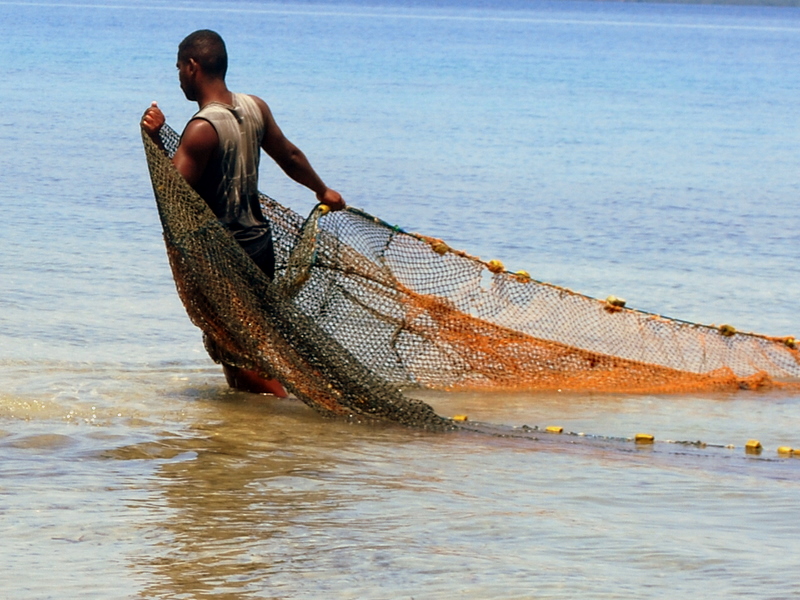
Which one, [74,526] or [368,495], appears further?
[368,495]

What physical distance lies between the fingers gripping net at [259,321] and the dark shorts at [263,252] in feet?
0.60

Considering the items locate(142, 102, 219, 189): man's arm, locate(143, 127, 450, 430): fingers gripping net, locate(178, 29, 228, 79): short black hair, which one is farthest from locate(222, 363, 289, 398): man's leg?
locate(178, 29, 228, 79): short black hair

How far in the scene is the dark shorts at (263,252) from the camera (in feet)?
18.3

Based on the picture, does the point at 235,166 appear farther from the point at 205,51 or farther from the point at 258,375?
the point at 258,375

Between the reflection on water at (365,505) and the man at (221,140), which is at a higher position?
the man at (221,140)

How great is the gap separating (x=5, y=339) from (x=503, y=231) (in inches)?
231

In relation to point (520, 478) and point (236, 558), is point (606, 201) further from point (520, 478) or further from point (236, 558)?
point (236, 558)

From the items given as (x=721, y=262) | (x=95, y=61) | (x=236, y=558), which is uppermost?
(x=95, y=61)

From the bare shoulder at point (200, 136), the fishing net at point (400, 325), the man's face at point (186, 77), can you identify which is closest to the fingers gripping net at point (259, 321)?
the fishing net at point (400, 325)

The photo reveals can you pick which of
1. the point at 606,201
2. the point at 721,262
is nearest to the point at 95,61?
the point at 606,201

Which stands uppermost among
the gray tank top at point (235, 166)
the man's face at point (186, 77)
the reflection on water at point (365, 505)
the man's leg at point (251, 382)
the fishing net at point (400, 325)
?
the man's face at point (186, 77)

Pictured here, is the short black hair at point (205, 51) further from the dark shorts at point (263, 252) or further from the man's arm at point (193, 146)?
the dark shorts at point (263, 252)

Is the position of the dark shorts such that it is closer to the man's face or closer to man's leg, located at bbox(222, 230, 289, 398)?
man's leg, located at bbox(222, 230, 289, 398)

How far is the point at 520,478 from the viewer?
4809 millimetres
